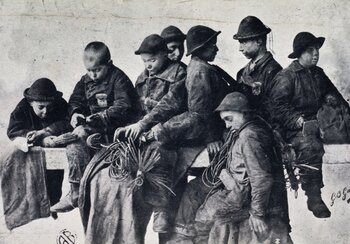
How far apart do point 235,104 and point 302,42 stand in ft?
2.21

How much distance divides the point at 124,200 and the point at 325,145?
4.44 ft

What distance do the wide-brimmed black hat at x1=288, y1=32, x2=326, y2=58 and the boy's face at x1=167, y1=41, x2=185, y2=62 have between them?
0.72 meters

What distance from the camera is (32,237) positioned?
4688 millimetres

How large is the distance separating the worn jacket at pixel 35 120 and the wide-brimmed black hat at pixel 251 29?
4.10ft

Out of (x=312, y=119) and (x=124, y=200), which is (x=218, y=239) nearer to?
(x=124, y=200)

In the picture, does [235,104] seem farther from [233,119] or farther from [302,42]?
[302,42]

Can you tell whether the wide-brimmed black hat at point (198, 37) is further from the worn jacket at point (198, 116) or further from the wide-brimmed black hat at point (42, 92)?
the wide-brimmed black hat at point (42, 92)

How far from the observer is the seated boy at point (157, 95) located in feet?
14.9

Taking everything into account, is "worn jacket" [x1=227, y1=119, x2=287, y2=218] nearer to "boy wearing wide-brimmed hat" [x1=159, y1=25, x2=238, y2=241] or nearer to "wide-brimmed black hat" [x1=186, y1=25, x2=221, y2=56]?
"boy wearing wide-brimmed hat" [x1=159, y1=25, x2=238, y2=241]

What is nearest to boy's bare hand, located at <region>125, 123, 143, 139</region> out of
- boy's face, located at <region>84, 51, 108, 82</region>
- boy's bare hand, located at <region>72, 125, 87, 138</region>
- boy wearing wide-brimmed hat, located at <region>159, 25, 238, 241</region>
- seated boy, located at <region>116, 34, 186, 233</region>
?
seated boy, located at <region>116, 34, 186, 233</region>

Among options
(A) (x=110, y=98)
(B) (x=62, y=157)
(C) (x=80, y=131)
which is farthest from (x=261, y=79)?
(B) (x=62, y=157)

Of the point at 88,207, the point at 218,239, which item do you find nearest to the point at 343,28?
the point at 218,239

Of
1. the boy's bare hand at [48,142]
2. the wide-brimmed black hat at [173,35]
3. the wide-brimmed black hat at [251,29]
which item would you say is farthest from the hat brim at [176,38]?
the boy's bare hand at [48,142]

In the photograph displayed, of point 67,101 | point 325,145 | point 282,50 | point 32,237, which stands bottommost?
point 32,237
